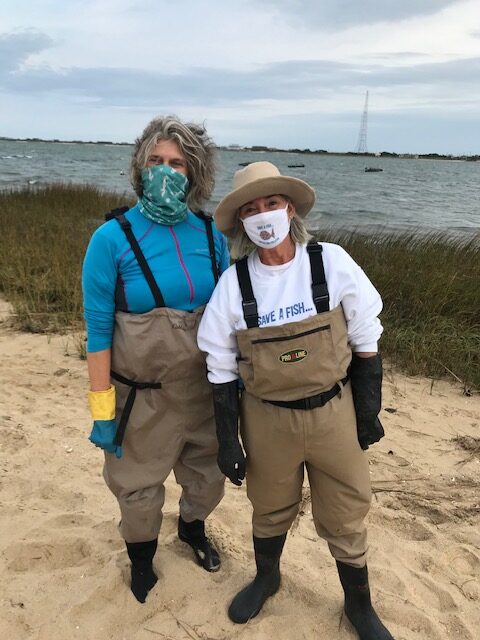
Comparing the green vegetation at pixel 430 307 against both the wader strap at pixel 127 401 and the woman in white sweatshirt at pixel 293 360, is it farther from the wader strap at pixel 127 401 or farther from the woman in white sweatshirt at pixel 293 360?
the wader strap at pixel 127 401

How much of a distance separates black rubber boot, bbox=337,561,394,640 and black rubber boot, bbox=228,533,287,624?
32 cm

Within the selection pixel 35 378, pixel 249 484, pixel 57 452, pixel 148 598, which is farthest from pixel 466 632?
pixel 35 378

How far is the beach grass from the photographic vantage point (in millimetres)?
5492

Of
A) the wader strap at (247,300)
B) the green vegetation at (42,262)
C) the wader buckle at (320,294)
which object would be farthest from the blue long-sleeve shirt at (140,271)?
the green vegetation at (42,262)

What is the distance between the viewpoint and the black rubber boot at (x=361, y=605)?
2326mm

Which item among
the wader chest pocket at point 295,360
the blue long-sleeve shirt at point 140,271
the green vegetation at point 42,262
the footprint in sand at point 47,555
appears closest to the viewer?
the wader chest pocket at point 295,360

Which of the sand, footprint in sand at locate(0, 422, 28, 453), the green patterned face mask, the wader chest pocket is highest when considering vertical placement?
the green patterned face mask

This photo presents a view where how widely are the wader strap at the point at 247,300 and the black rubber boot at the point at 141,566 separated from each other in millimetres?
1262

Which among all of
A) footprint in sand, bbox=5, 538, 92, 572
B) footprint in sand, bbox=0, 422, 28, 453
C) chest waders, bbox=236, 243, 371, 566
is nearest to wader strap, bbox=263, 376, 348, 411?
chest waders, bbox=236, 243, 371, 566

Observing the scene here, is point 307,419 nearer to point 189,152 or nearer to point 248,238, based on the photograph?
point 248,238

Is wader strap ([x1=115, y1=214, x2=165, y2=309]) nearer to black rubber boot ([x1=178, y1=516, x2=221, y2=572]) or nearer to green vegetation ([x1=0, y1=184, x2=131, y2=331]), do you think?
black rubber boot ([x1=178, y1=516, x2=221, y2=572])

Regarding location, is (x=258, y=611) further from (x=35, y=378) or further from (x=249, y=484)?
(x=35, y=378)

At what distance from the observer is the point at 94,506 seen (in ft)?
10.5

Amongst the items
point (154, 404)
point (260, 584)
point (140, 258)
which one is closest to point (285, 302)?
point (140, 258)
